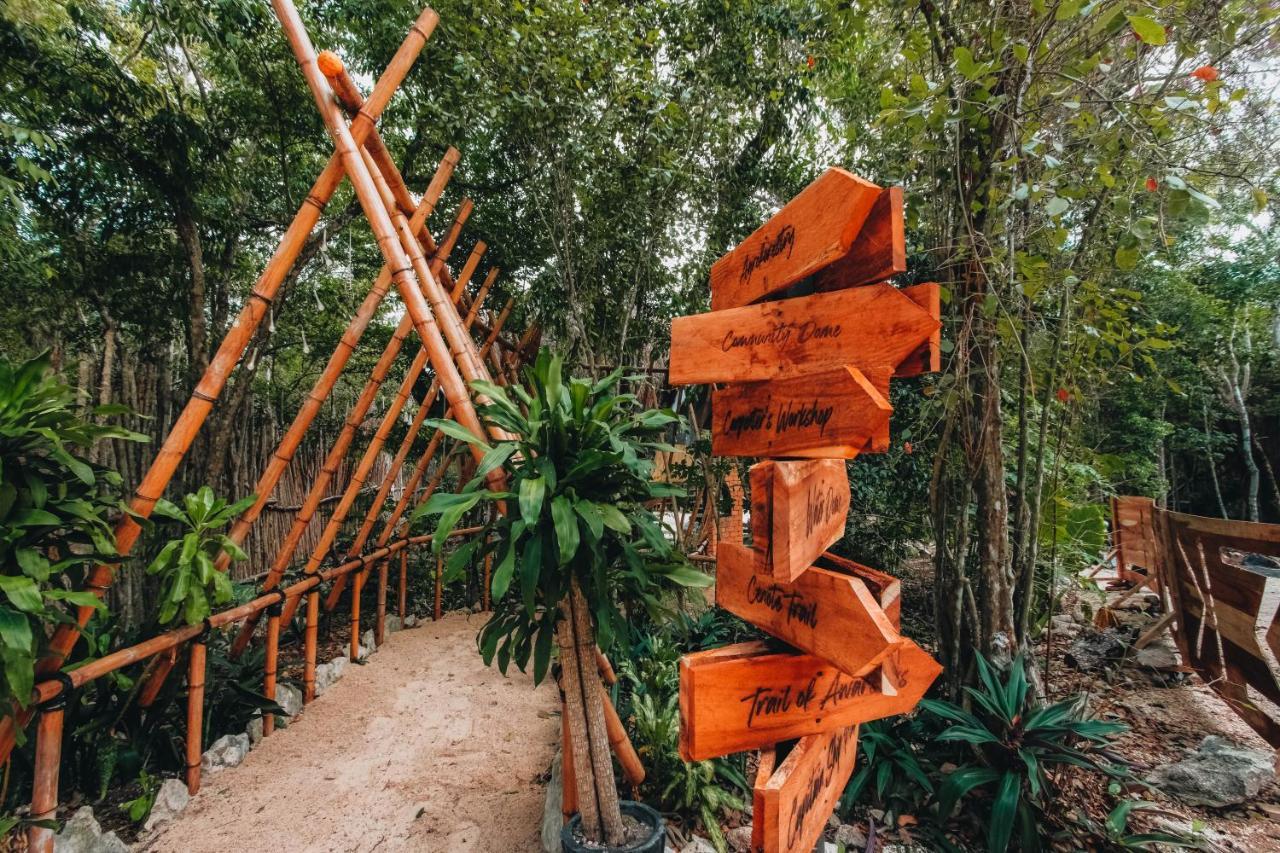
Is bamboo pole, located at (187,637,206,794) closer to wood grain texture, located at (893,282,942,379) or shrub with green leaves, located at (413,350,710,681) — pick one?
shrub with green leaves, located at (413,350,710,681)

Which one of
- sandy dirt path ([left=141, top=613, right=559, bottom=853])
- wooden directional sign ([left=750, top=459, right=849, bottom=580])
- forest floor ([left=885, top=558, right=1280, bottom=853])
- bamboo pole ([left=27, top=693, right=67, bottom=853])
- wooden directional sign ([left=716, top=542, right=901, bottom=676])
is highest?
wooden directional sign ([left=750, top=459, right=849, bottom=580])

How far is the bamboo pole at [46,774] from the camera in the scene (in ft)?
5.98

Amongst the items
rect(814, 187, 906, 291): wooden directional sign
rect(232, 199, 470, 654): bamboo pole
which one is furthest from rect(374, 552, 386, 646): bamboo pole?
rect(814, 187, 906, 291): wooden directional sign

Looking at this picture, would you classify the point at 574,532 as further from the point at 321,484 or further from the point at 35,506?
the point at 321,484

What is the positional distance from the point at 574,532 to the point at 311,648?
8.93ft

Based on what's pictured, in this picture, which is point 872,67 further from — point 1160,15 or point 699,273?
point 699,273

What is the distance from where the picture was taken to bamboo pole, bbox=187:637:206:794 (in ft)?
8.25

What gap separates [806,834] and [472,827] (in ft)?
6.42

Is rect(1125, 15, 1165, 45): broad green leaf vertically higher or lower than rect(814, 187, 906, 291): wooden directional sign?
higher

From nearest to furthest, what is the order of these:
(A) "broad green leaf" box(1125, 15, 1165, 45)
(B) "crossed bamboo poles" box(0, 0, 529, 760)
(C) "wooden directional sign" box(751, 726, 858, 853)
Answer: (C) "wooden directional sign" box(751, 726, 858, 853) → (A) "broad green leaf" box(1125, 15, 1165, 45) → (B) "crossed bamboo poles" box(0, 0, 529, 760)

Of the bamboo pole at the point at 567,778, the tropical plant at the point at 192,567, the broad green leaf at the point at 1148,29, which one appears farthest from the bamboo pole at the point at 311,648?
the broad green leaf at the point at 1148,29

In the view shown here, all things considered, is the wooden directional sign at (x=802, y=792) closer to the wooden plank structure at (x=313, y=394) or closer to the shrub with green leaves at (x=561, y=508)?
the shrub with green leaves at (x=561, y=508)

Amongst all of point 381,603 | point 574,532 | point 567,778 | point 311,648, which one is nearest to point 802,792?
point 574,532

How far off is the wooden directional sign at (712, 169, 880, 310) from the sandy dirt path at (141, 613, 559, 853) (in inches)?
96.3
